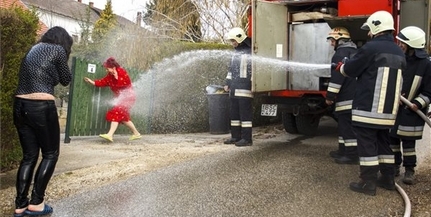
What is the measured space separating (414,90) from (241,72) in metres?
2.76

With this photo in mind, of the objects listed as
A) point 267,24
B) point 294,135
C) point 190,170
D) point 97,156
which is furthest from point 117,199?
point 294,135

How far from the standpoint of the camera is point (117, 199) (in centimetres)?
402

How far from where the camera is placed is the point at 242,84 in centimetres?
680

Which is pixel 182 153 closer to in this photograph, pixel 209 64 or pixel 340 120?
pixel 340 120

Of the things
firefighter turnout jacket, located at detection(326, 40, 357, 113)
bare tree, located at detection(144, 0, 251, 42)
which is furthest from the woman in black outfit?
bare tree, located at detection(144, 0, 251, 42)

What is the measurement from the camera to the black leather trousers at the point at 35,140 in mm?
3578

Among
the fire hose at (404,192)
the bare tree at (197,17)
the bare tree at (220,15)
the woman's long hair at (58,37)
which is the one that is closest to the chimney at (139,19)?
the bare tree at (197,17)

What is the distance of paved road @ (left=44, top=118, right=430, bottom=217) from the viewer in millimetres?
3709

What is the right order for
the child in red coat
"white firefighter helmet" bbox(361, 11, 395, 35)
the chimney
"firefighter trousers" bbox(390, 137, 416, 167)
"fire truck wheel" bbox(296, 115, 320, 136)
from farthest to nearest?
1. the chimney
2. "fire truck wheel" bbox(296, 115, 320, 136)
3. the child in red coat
4. "firefighter trousers" bbox(390, 137, 416, 167)
5. "white firefighter helmet" bbox(361, 11, 395, 35)

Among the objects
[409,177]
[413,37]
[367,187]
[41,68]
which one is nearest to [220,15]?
[413,37]

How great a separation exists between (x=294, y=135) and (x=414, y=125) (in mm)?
3699

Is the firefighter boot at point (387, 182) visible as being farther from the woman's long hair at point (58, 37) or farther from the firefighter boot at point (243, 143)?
the woman's long hair at point (58, 37)

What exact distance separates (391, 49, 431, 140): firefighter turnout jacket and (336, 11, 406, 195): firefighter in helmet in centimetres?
48

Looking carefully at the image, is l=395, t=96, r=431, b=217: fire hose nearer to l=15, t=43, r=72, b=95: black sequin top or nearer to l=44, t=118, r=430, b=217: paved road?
l=44, t=118, r=430, b=217: paved road
